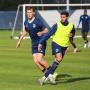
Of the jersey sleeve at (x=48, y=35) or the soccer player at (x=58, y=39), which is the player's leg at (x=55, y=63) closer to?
the soccer player at (x=58, y=39)

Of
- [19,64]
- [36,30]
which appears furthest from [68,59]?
[36,30]

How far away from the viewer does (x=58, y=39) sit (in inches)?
509

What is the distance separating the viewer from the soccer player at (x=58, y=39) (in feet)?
41.7

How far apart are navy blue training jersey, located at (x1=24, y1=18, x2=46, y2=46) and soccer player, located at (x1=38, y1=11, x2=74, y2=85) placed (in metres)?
0.65

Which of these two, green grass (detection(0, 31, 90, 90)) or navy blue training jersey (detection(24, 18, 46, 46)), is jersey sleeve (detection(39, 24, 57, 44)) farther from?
green grass (detection(0, 31, 90, 90))

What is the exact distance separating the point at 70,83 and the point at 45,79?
72 centimetres

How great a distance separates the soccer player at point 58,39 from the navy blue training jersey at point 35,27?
25.6 inches

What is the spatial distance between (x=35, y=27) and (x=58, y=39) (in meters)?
0.83

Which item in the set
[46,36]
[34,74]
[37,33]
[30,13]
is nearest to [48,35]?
[46,36]

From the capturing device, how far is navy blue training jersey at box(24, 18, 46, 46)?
13.3 m

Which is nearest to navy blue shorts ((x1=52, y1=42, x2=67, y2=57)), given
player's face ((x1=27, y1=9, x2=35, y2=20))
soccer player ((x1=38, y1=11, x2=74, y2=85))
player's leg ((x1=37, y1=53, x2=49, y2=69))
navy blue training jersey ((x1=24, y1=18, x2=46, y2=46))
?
soccer player ((x1=38, y1=11, x2=74, y2=85))

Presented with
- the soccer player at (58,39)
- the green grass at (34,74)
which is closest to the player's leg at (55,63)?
the soccer player at (58,39)

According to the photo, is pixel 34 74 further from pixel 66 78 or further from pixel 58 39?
pixel 58 39

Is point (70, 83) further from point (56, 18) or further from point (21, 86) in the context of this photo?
point (56, 18)
